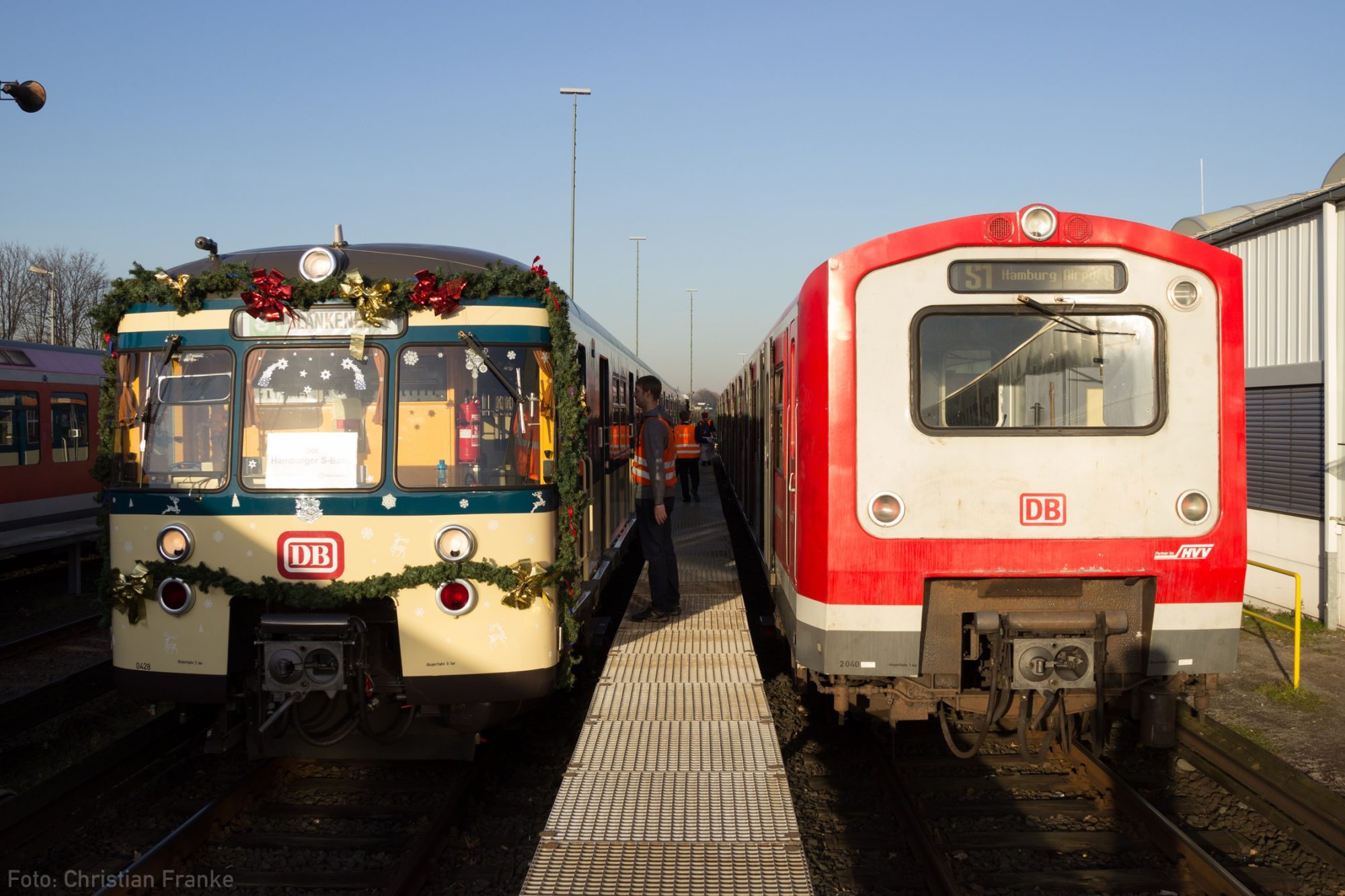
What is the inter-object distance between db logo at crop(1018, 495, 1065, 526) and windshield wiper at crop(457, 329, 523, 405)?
2.81m

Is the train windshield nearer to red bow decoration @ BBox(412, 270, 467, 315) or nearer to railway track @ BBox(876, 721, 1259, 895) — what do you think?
railway track @ BBox(876, 721, 1259, 895)

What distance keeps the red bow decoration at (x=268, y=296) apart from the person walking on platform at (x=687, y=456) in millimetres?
12493

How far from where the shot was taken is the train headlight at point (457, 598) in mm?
5426

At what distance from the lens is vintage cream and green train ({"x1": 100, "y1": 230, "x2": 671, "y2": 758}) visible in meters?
5.39

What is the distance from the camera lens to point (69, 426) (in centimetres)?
1438

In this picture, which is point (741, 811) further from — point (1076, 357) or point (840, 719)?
point (1076, 357)

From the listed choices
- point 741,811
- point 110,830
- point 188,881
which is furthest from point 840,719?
point 110,830

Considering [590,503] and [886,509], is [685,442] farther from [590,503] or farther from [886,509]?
[886,509]

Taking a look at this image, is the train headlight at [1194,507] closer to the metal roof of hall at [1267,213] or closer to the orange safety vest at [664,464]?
the orange safety vest at [664,464]

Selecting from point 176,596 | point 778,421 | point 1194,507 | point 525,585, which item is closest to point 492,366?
point 525,585

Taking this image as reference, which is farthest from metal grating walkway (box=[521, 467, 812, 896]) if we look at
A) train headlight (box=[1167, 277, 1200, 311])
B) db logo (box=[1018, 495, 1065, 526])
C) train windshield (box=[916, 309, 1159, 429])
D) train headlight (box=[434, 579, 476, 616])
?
train headlight (box=[1167, 277, 1200, 311])

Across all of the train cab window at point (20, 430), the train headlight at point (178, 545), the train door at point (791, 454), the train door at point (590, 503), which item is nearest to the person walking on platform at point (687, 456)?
the train door at point (590, 503)

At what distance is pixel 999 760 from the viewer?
639 centimetres

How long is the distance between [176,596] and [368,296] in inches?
78.4
